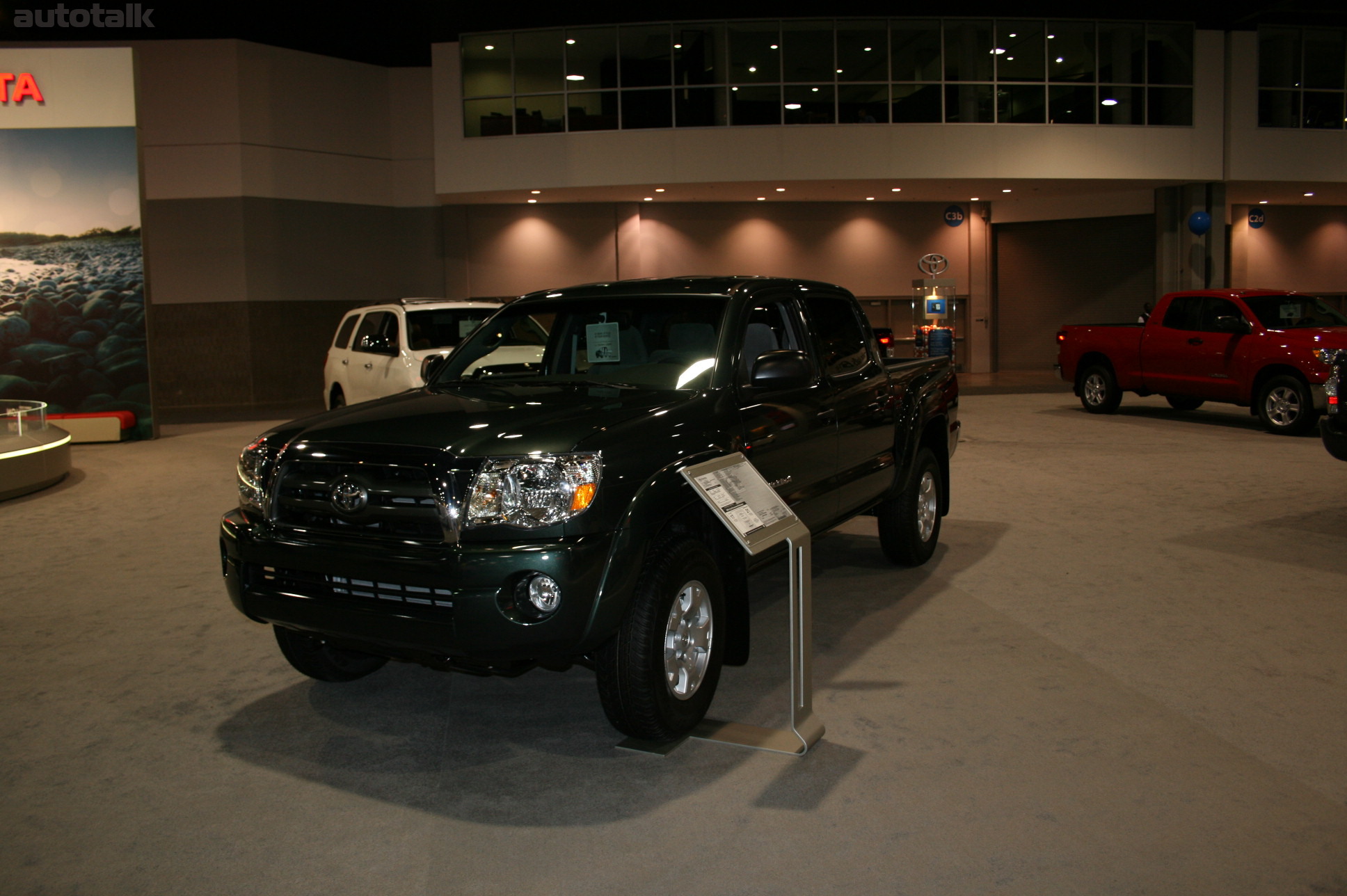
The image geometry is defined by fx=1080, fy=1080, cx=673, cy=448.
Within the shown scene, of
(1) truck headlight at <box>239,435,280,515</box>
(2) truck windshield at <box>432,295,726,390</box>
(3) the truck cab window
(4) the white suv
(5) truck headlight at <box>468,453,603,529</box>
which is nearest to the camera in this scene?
(5) truck headlight at <box>468,453,603,529</box>

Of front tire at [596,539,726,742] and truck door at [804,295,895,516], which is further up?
truck door at [804,295,895,516]


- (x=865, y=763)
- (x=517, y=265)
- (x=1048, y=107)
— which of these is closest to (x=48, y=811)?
(x=865, y=763)

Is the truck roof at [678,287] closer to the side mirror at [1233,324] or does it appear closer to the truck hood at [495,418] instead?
the truck hood at [495,418]

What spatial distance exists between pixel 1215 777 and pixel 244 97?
817 inches

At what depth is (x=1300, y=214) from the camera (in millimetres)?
27234

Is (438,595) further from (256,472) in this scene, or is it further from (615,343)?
(615,343)

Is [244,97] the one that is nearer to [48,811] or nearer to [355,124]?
[355,124]

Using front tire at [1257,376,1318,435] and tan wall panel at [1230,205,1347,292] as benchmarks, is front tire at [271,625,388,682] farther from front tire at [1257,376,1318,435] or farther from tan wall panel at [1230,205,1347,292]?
tan wall panel at [1230,205,1347,292]

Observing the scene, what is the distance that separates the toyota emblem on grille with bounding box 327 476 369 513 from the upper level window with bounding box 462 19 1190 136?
62.6 ft

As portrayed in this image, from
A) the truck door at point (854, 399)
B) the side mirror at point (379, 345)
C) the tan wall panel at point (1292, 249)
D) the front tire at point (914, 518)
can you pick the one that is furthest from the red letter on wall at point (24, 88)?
the tan wall panel at point (1292, 249)

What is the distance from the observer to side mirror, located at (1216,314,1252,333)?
13656mm

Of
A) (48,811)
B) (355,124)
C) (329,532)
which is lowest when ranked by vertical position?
(48,811)

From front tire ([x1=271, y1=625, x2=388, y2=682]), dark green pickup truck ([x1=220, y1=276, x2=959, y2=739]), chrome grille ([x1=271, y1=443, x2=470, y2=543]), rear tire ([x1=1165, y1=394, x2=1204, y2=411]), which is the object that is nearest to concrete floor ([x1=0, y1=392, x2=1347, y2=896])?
front tire ([x1=271, y1=625, x2=388, y2=682])

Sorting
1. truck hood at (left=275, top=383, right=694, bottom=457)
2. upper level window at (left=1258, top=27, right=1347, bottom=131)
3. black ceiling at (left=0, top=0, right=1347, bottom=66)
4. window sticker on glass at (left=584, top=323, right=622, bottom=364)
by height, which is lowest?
truck hood at (left=275, top=383, right=694, bottom=457)
